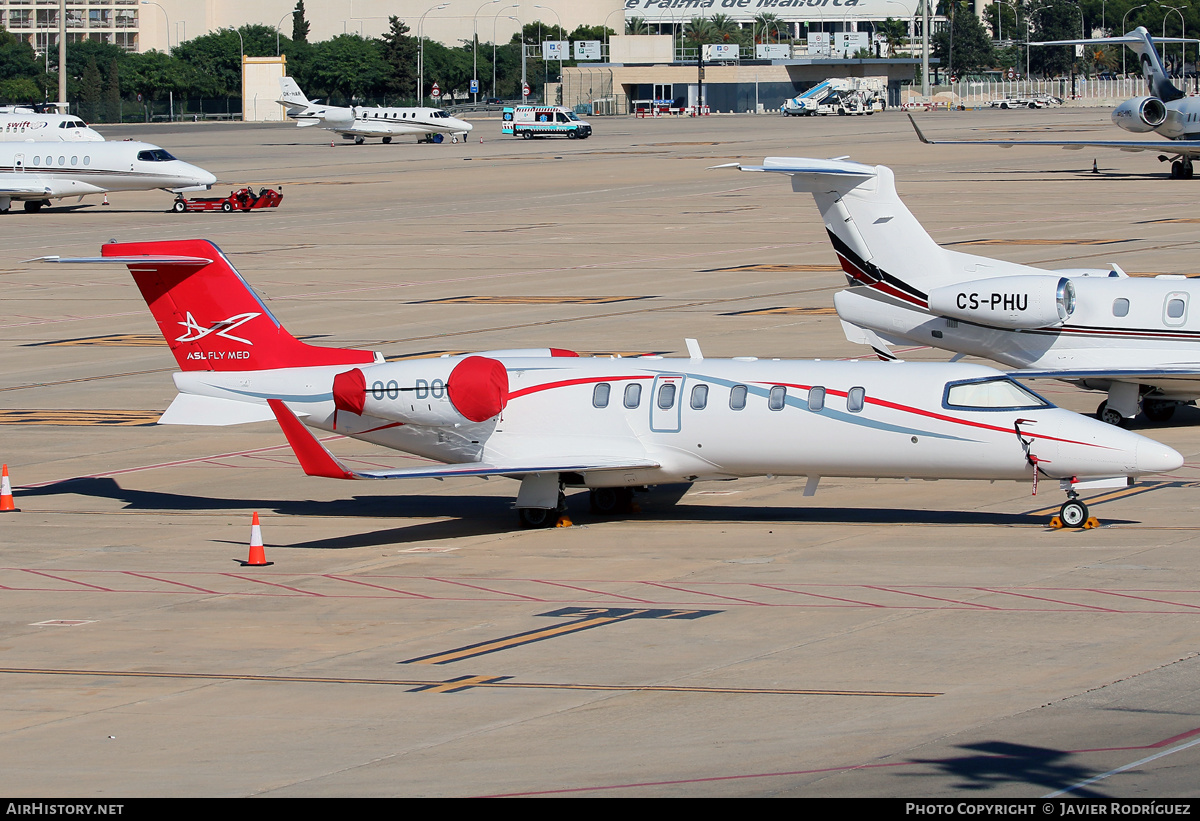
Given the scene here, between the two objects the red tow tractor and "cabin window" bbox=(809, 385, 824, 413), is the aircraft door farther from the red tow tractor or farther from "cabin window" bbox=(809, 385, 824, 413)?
the red tow tractor

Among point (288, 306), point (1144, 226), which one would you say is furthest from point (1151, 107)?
point (288, 306)

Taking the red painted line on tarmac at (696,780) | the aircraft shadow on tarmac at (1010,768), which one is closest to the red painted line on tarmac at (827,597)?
the aircraft shadow on tarmac at (1010,768)

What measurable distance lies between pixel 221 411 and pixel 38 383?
1460 cm

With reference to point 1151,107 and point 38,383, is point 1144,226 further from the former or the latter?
point 38,383

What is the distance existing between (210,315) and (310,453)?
5112 mm

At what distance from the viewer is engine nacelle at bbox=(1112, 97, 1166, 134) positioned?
281 ft

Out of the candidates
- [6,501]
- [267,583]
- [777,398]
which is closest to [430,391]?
[267,583]

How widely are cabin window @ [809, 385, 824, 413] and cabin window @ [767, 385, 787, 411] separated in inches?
14.2

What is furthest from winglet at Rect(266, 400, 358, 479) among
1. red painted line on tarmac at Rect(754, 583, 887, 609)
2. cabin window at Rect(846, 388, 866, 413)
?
cabin window at Rect(846, 388, 866, 413)

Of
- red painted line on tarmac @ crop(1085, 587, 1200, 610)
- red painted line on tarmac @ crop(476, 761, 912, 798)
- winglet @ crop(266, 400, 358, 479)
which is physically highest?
winglet @ crop(266, 400, 358, 479)

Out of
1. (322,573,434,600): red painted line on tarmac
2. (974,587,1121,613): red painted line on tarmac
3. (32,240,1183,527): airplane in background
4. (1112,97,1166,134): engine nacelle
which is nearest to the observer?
(974,587,1121,613): red painted line on tarmac

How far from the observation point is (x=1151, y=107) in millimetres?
85812
